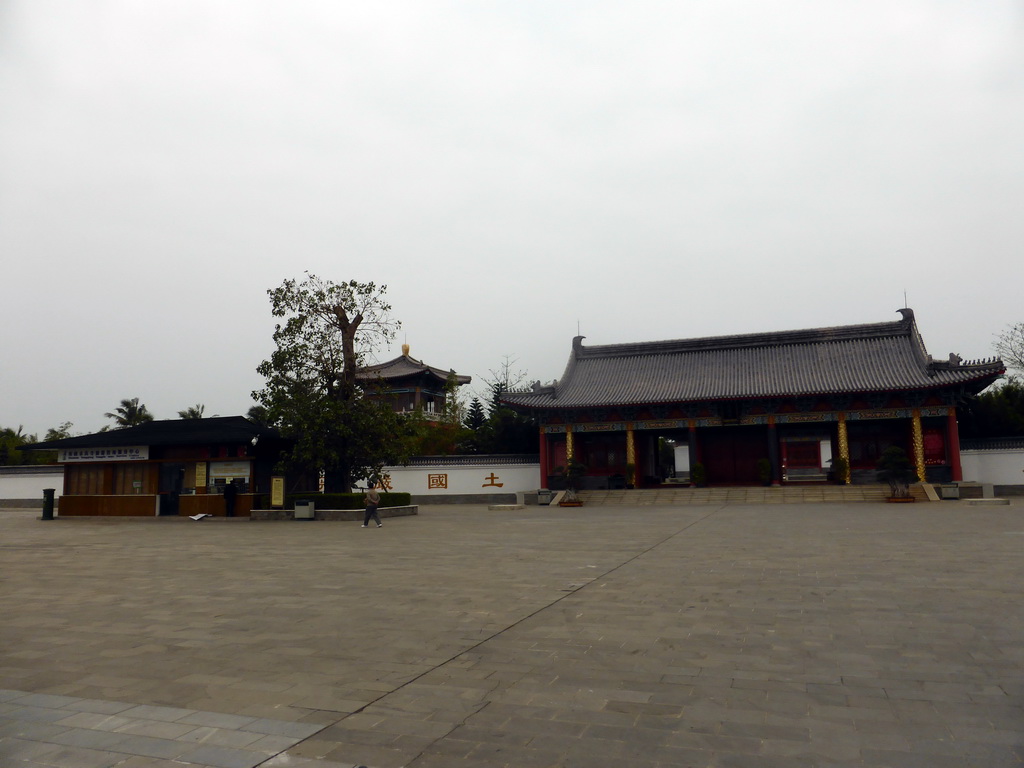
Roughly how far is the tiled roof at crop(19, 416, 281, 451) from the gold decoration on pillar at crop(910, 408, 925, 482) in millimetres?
23336

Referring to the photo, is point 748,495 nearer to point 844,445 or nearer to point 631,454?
point 844,445

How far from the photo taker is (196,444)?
22.4m

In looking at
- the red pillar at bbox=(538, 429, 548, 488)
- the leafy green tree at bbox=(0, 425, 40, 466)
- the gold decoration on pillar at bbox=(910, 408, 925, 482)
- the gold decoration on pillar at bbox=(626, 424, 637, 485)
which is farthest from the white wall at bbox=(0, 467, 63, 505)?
the gold decoration on pillar at bbox=(910, 408, 925, 482)

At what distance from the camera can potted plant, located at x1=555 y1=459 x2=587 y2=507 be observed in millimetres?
27391

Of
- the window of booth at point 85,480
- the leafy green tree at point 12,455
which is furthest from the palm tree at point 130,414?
the window of booth at point 85,480

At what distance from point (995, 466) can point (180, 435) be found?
29.5 metres

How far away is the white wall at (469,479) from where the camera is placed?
107 ft

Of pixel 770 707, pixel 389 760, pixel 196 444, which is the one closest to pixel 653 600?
pixel 770 707

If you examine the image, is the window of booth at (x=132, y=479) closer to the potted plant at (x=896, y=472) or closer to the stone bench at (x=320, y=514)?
the stone bench at (x=320, y=514)

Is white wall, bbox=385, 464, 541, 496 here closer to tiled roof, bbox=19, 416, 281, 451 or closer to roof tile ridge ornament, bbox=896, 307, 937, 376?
tiled roof, bbox=19, 416, 281, 451

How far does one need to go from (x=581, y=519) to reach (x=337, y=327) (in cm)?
1012

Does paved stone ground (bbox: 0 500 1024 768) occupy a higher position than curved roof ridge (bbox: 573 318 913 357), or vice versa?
curved roof ridge (bbox: 573 318 913 357)

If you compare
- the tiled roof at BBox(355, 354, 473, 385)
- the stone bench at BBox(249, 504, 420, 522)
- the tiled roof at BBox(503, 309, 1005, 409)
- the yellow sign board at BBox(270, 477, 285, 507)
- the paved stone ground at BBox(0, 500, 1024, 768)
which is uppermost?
the tiled roof at BBox(355, 354, 473, 385)

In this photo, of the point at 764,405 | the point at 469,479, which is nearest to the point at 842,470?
the point at 764,405
